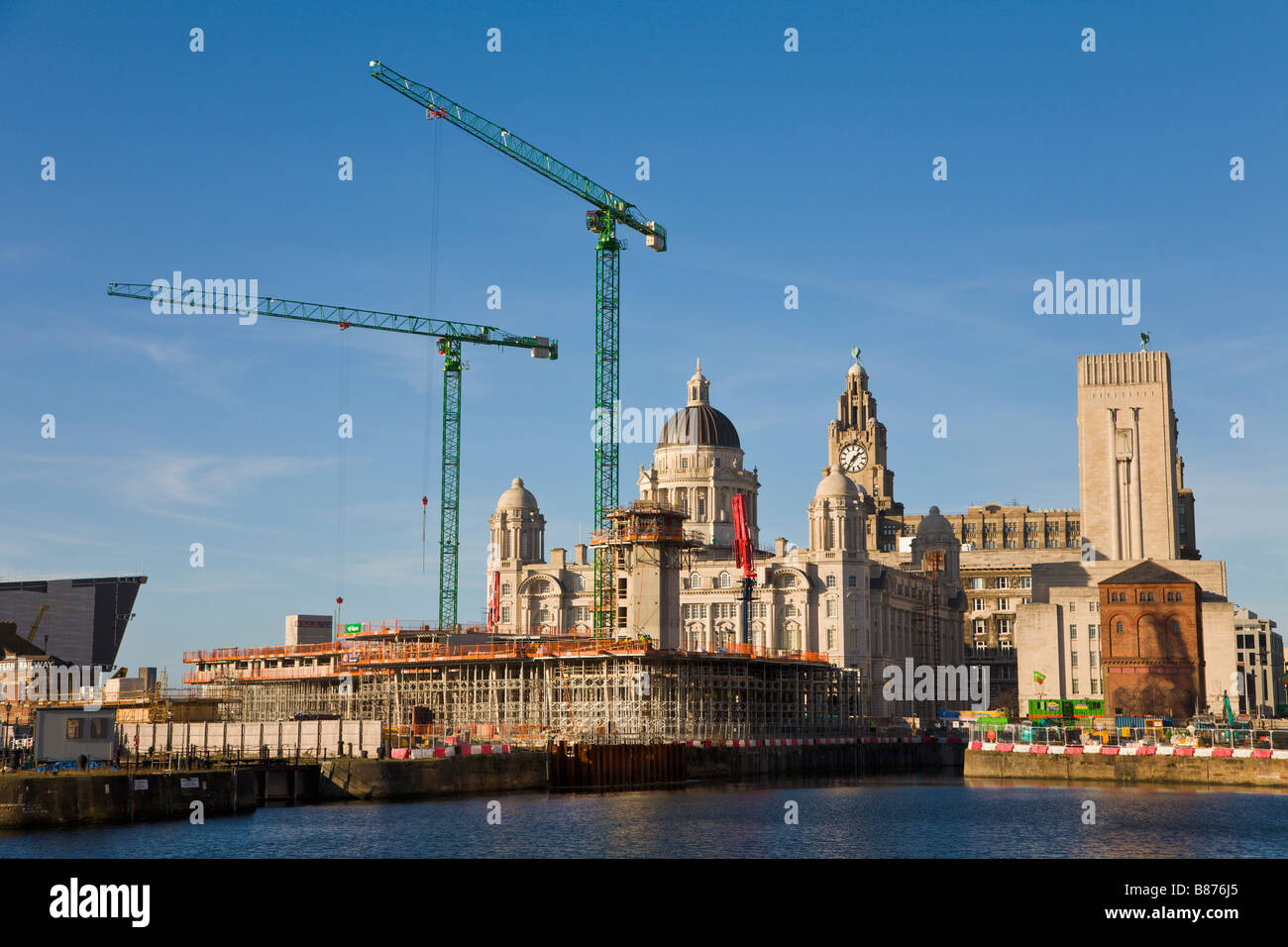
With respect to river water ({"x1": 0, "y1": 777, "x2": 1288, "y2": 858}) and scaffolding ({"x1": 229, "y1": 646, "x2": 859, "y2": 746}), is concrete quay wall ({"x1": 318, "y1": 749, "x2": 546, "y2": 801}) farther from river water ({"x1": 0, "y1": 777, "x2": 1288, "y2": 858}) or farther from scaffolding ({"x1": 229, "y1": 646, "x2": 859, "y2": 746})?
scaffolding ({"x1": 229, "y1": 646, "x2": 859, "y2": 746})

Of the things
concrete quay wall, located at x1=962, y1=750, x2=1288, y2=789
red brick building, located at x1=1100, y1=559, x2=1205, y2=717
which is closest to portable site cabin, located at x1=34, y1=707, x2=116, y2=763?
concrete quay wall, located at x1=962, y1=750, x2=1288, y2=789

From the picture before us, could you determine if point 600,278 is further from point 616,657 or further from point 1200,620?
point 1200,620

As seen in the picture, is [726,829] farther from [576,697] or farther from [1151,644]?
[1151,644]

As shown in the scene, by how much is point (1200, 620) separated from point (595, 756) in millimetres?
93622

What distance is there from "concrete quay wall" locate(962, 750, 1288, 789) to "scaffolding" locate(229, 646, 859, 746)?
26.0 meters

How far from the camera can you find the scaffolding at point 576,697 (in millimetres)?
124350

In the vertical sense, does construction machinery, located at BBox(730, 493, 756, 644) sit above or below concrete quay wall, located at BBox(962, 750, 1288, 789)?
above

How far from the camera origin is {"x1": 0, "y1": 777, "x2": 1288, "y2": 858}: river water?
64.1 meters

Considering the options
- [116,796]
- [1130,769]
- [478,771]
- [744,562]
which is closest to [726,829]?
[478,771]

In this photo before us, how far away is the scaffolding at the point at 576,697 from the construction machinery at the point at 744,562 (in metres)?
19.1

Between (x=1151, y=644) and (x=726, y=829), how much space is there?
348ft

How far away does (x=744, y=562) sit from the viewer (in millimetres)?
182625

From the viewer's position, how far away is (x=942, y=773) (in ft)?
451
